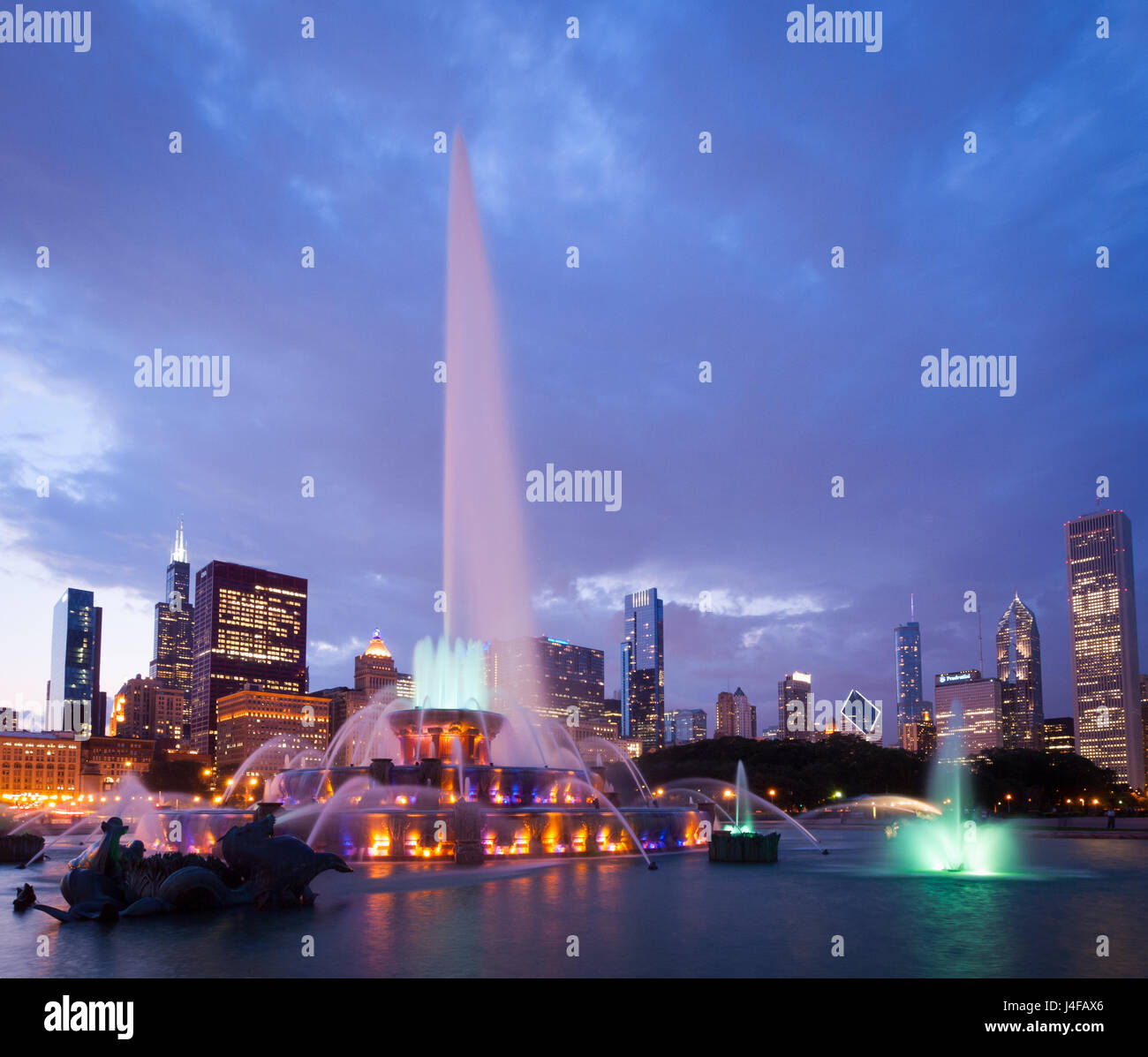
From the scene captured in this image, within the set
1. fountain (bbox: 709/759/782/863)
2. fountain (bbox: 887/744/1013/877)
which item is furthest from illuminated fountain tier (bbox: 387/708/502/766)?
fountain (bbox: 887/744/1013/877)

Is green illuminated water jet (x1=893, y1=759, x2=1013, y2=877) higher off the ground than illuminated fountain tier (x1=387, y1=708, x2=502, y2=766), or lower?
lower

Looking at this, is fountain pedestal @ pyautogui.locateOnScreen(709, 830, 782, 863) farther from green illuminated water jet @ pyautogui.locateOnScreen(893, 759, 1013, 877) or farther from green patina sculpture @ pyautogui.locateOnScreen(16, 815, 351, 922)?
green patina sculpture @ pyautogui.locateOnScreen(16, 815, 351, 922)

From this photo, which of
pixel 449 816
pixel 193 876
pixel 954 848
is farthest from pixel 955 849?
pixel 193 876

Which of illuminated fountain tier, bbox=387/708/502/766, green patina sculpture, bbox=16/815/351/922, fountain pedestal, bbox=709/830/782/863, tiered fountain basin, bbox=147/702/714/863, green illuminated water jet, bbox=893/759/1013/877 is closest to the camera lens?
green patina sculpture, bbox=16/815/351/922

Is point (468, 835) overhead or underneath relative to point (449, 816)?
underneath

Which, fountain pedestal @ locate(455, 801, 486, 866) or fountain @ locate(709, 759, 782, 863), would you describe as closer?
fountain pedestal @ locate(455, 801, 486, 866)

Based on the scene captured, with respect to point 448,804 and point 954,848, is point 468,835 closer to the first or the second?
point 448,804

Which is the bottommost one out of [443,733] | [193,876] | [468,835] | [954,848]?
[954,848]

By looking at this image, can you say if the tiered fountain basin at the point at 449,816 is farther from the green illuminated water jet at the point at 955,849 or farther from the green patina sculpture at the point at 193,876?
the green patina sculpture at the point at 193,876

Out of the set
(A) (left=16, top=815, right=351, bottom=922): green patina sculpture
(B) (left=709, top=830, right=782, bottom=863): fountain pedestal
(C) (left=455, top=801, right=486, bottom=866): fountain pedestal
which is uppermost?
(A) (left=16, top=815, right=351, bottom=922): green patina sculpture

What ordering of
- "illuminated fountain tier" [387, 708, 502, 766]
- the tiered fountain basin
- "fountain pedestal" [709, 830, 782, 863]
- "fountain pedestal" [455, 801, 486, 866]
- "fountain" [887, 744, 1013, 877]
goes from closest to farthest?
"fountain pedestal" [455, 801, 486, 866], "fountain" [887, 744, 1013, 877], the tiered fountain basin, "fountain pedestal" [709, 830, 782, 863], "illuminated fountain tier" [387, 708, 502, 766]
